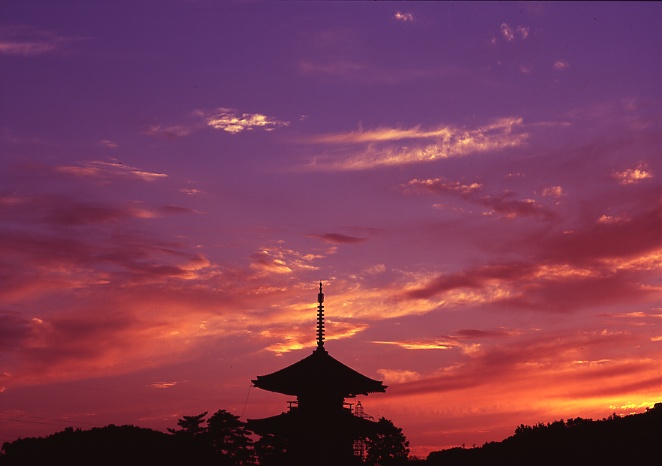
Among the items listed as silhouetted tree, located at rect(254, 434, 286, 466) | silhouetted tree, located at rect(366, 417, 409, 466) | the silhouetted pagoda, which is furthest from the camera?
silhouetted tree, located at rect(366, 417, 409, 466)

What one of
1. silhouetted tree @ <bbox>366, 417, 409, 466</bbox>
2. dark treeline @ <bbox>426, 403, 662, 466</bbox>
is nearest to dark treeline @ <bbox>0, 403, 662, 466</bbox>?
dark treeline @ <bbox>426, 403, 662, 466</bbox>

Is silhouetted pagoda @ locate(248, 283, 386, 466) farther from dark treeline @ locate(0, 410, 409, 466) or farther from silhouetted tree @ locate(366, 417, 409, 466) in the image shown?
silhouetted tree @ locate(366, 417, 409, 466)

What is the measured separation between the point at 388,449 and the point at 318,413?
3654cm

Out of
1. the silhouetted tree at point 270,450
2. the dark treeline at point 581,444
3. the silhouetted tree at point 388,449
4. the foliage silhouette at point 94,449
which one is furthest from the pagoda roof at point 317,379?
the silhouetted tree at point 388,449

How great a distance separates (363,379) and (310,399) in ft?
14.1

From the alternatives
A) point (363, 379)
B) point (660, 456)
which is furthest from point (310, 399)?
point (660, 456)

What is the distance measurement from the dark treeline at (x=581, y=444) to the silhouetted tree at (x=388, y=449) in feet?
93.7

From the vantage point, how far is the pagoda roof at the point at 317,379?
191 ft

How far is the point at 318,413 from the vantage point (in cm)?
5778

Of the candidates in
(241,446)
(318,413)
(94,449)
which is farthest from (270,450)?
(94,449)

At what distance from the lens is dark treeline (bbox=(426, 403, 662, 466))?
4947 centimetres

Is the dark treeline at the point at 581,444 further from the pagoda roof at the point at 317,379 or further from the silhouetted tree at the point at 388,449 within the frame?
the silhouetted tree at the point at 388,449

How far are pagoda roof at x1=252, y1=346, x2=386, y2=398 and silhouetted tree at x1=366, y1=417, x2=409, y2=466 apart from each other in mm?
30453

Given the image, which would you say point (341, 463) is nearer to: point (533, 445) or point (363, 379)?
point (363, 379)
